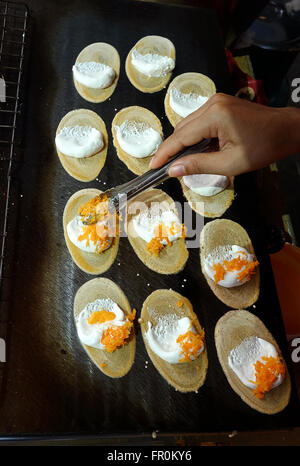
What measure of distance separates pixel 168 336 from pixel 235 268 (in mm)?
471

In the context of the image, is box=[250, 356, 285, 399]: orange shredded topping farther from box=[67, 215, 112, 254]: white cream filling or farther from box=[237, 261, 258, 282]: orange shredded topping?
box=[67, 215, 112, 254]: white cream filling

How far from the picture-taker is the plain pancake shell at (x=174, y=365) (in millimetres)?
1625

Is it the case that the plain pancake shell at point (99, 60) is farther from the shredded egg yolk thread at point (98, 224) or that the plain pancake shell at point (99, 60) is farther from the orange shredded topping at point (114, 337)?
the orange shredded topping at point (114, 337)

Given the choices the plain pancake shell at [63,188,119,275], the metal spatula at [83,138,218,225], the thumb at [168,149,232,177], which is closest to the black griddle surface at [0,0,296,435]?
the plain pancake shell at [63,188,119,275]

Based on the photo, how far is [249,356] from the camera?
171cm

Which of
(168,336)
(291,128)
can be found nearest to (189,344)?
(168,336)

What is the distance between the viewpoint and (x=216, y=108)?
1.50 m

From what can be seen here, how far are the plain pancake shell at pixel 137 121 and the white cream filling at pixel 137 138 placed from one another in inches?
0.9

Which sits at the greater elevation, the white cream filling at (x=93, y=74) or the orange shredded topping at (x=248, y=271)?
the white cream filling at (x=93, y=74)

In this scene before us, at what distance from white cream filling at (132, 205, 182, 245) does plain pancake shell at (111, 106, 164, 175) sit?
0.85ft

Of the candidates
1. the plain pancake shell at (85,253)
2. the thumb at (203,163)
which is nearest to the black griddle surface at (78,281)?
the plain pancake shell at (85,253)

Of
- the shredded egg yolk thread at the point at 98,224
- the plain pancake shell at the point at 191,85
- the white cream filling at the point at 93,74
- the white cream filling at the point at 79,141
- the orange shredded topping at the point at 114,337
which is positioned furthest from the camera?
the plain pancake shell at the point at 191,85
